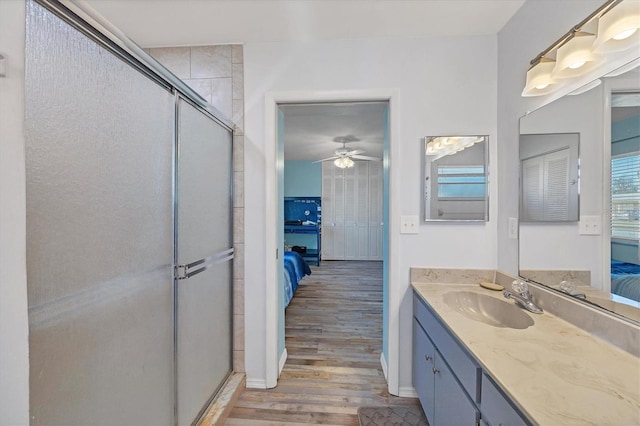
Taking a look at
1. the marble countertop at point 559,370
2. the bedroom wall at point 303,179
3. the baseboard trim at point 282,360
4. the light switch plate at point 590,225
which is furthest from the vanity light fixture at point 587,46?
the bedroom wall at point 303,179

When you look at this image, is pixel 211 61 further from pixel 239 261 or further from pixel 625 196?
pixel 625 196

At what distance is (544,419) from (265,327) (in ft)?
5.21

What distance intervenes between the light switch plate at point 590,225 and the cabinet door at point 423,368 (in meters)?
0.90

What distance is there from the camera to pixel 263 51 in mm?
1865

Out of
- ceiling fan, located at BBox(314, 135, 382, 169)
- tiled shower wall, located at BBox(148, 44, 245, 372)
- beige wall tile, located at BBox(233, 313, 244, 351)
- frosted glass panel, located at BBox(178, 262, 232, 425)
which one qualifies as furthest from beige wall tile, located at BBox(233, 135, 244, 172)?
ceiling fan, located at BBox(314, 135, 382, 169)

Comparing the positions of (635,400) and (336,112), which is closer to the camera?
(635,400)

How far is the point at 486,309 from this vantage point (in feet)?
5.03

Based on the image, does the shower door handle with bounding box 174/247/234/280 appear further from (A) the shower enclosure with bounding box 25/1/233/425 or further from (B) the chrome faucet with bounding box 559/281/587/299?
(B) the chrome faucet with bounding box 559/281/587/299

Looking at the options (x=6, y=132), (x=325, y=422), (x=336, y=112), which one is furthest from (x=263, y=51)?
(x=325, y=422)

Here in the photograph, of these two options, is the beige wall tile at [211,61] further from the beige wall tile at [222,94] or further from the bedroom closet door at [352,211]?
the bedroom closet door at [352,211]

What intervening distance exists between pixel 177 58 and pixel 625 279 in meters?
2.80

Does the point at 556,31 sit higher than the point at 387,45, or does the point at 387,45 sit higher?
the point at 387,45

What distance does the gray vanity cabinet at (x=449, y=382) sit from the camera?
0.84m

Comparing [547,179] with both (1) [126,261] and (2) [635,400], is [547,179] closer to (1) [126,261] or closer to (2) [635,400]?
(2) [635,400]
